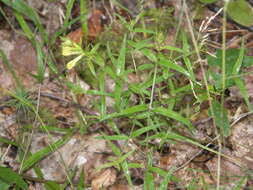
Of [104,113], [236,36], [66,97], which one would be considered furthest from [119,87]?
[236,36]

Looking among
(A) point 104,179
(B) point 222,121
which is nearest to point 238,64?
(B) point 222,121

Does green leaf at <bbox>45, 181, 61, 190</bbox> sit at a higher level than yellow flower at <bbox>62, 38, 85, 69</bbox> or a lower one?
lower

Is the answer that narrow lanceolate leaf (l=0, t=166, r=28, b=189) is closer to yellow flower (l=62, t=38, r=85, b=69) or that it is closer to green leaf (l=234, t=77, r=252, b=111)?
yellow flower (l=62, t=38, r=85, b=69)

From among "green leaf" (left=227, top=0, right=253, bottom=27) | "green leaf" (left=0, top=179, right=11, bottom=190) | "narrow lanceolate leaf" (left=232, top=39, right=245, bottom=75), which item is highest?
"green leaf" (left=227, top=0, right=253, bottom=27)

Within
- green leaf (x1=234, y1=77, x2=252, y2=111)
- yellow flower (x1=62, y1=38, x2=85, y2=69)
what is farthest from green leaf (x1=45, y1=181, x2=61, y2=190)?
green leaf (x1=234, y1=77, x2=252, y2=111)

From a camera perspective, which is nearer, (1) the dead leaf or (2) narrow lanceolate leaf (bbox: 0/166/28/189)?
(2) narrow lanceolate leaf (bbox: 0/166/28/189)

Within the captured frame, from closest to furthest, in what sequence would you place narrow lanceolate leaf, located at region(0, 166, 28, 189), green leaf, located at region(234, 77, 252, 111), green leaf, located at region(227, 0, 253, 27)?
1. green leaf, located at region(234, 77, 252, 111)
2. narrow lanceolate leaf, located at region(0, 166, 28, 189)
3. green leaf, located at region(227, 0, 253, 27)

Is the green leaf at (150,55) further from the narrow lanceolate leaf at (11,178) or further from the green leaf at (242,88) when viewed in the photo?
the narrow lanceolate leaf at (11,178)
